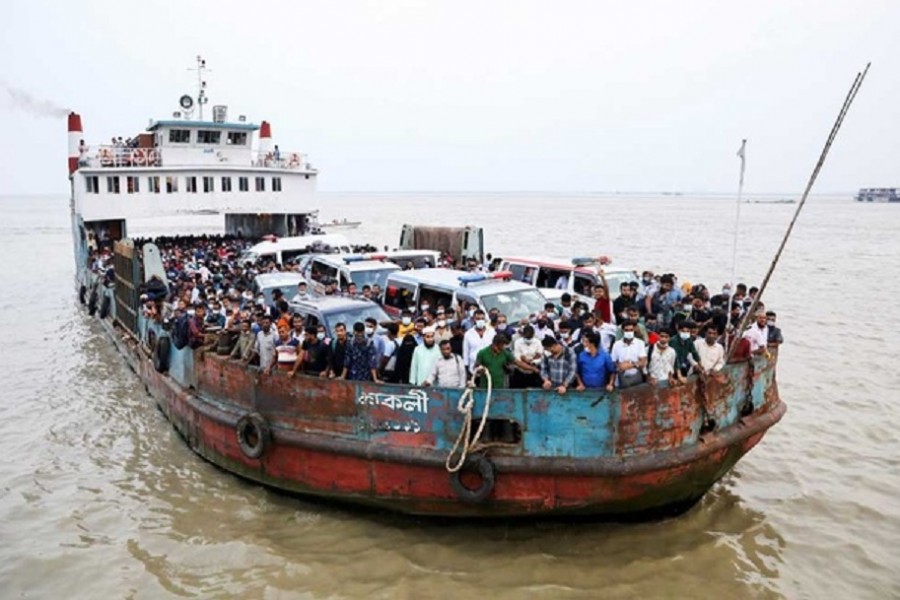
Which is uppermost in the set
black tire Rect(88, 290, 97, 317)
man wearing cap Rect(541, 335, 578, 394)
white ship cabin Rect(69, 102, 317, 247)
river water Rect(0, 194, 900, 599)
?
white ship cabin Rect(69, 102, 317, 247)

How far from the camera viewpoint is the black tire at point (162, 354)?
1030 centimetres

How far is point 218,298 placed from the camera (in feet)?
36.5

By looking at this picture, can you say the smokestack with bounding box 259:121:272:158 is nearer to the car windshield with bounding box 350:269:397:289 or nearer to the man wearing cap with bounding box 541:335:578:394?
the car windshield with bounding box 350:269:397:289

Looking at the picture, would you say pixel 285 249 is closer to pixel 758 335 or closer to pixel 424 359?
pixel 424 359

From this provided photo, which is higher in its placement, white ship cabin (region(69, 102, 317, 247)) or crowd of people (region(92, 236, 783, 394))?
white ship cabin (region(69, 102, 317, 247))

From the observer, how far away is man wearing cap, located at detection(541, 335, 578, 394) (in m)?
6.61

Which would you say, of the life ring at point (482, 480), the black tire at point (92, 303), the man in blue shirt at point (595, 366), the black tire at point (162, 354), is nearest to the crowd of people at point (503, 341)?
the man in blue shirt at point (595, 366)

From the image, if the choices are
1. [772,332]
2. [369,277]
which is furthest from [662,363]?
[369,277]

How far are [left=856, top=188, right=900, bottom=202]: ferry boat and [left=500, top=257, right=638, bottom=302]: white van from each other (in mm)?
149006

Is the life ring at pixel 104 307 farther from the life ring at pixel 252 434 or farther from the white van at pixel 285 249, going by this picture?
the life ring at pixel 252 434

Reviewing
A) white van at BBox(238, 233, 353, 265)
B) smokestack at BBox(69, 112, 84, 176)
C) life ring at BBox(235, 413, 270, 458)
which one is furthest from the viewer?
smokestack at BBox(69, 112, 84, 176)

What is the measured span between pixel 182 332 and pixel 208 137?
1441 cm

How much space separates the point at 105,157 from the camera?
20.2 m

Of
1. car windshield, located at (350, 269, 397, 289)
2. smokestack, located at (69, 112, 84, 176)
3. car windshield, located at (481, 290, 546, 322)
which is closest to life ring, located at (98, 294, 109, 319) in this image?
smokestack, located at (69, 112, 84, 176)
